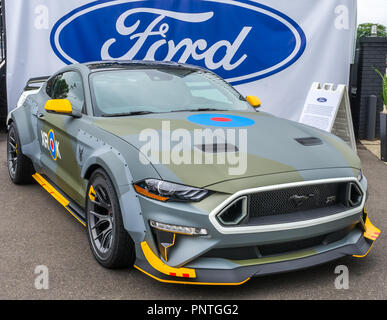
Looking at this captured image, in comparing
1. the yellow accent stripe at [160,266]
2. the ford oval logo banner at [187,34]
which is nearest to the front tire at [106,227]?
the yellow accent stripe at [160,266]

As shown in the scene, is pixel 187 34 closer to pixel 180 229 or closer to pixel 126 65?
pixel 126 65

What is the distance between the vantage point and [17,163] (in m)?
5.44

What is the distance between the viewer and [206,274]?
273 cm

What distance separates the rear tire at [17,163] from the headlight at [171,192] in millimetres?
2979

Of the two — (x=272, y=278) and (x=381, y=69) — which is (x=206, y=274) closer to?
(x=272, y=278)

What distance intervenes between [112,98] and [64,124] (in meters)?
0.52

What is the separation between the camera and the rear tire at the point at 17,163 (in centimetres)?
537

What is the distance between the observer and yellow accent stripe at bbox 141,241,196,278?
2725 mm

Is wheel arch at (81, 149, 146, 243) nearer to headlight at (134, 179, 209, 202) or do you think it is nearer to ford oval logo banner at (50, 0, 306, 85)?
headlight at (134, 179, 209, 202)

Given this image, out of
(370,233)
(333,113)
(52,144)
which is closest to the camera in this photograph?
(370,233)

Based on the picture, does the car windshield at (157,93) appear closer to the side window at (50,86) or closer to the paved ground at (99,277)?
the side window at (50,86)

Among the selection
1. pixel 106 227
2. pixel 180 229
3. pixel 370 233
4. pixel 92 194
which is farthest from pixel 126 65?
pixel 370 233

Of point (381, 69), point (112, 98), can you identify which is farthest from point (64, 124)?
point (381, 69)

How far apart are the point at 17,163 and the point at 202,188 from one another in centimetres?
338
